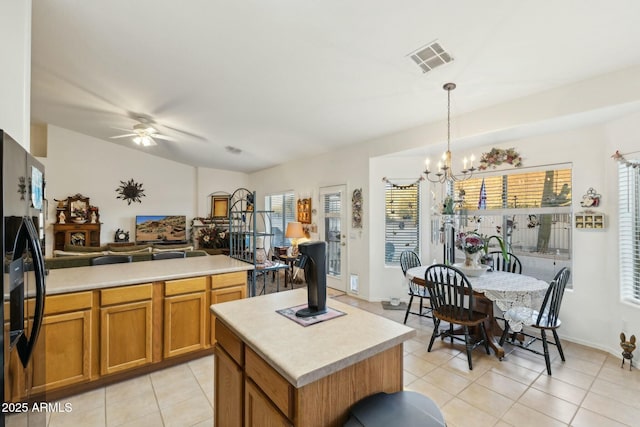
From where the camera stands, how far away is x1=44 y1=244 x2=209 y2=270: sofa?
10.8 ft

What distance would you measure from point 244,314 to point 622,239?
3685 millimetres

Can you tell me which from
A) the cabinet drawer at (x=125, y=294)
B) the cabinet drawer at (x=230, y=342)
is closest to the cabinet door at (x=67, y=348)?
the cabinet drawer at (x=125, y=294)

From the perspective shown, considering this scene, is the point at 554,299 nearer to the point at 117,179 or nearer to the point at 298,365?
the point at 298,365

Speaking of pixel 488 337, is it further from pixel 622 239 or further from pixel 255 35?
pixel 255 35

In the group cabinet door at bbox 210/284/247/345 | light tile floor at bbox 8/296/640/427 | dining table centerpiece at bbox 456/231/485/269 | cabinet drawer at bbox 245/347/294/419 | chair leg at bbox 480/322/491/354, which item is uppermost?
dining table centerpiece at bbox 456/231/485/269

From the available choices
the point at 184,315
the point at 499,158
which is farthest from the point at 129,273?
the point at 499,158

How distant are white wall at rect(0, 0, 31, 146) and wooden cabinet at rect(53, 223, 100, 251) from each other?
603cm

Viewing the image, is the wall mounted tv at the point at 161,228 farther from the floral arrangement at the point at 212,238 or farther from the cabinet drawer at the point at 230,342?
the cabinet drawer at the point at 230,342

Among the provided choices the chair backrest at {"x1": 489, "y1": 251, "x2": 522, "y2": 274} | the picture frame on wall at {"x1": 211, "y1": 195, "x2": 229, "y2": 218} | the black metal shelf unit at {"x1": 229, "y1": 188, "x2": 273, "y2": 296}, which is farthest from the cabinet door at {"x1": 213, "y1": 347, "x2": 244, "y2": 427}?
the picture frame on wall at {"x1": 211, "y1": 195, "x2": 229, "y2": 218}

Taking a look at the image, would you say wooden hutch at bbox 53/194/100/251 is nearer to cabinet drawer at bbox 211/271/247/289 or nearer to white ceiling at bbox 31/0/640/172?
white ceiling at bbox 31/0/640/172

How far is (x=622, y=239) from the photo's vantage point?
289 centimetres

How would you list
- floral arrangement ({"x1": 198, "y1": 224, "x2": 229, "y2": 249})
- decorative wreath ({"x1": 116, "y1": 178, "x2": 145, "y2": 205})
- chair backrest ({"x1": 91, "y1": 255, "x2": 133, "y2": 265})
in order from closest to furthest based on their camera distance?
chair backrest ({"x1": 91, "y1": 255, "x2": 133, "y2": 265})
decorative wreath ({"x1": 116, "y1": 178, "x2": 145, "y2": 205})
floral arrangement ({"x1": 198, "y1": 224, "x2": 229, "y2": 249})

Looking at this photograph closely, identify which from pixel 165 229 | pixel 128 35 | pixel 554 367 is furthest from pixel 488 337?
pixel 165 229

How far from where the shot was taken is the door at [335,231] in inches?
208
